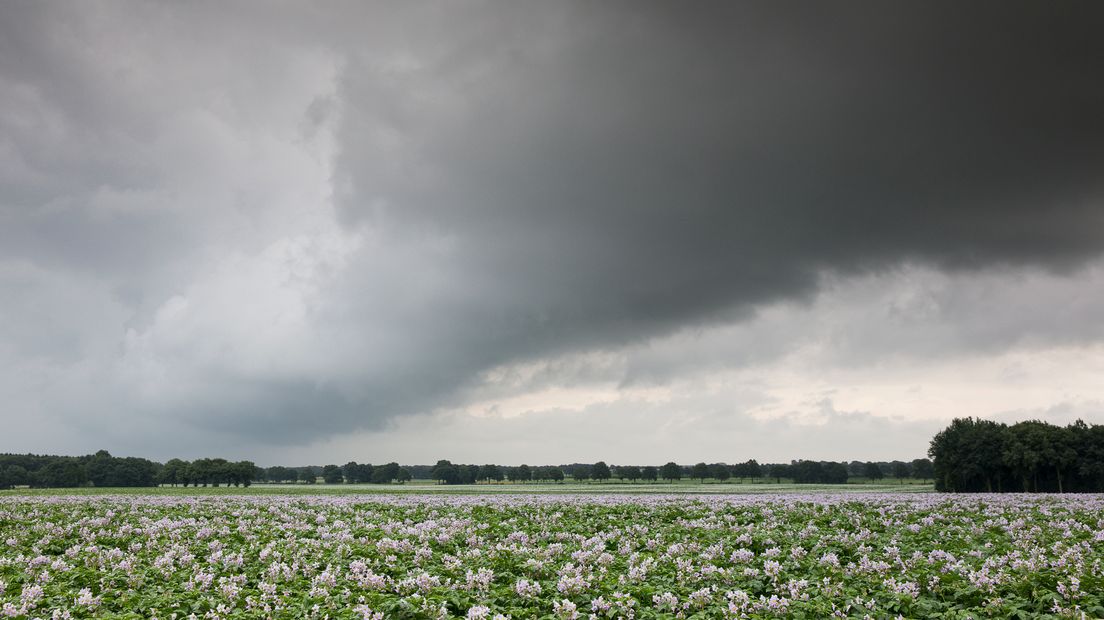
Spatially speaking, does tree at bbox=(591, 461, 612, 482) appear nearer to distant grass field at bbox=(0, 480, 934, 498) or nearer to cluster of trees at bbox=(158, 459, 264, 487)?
distant grass field at bbox=(0, 480, 934, 498)

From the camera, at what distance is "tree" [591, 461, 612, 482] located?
190 meters

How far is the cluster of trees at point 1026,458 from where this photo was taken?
7838 cm

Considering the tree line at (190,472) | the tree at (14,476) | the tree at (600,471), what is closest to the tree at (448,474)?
the tree line at (190,472)

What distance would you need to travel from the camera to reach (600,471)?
7520 inches

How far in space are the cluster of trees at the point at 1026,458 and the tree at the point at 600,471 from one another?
10826 centimetres

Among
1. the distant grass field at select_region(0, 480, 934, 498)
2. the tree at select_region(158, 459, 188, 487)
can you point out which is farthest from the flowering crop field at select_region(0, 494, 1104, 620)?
the tree at select_region(158, 459, 188, 487)

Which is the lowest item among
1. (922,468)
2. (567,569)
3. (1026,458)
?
(922,468)

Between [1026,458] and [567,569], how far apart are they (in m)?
90.4

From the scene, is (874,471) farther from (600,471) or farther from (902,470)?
(600,471)

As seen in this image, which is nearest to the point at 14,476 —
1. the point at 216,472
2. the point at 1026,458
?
the point at 216,472

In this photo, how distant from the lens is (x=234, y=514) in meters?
26.6

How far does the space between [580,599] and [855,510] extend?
18985 millimetres

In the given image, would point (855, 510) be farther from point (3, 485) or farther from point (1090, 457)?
point (3, 485)

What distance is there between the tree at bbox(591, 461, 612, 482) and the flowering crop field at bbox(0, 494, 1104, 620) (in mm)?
172646
